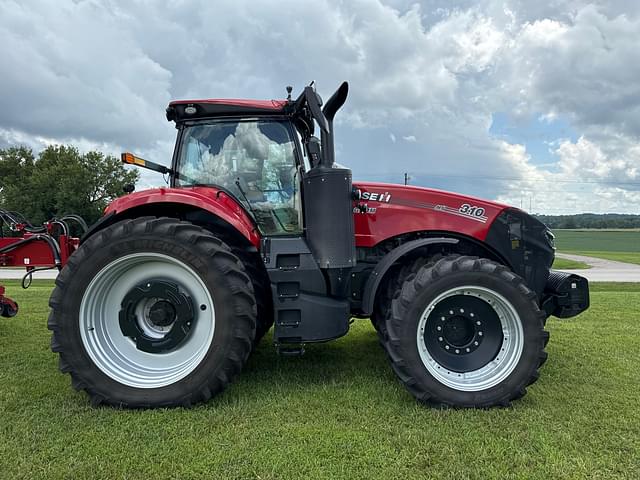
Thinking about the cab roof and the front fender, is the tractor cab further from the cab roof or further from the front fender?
the front fender

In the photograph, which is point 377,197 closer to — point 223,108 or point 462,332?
point 462,332

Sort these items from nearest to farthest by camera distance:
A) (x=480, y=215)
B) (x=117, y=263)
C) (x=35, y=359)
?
(x=117, y=263) < (x=480, y=215) < (x=35, y=359)

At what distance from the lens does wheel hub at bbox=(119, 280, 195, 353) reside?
3.14 meters

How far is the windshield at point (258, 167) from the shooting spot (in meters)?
3.48

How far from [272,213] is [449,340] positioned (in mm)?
1682

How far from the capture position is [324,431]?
262 centimetres

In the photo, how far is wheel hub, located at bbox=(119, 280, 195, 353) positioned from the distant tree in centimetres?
2982

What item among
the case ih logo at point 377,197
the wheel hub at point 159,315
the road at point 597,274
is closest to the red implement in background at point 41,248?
the wheel hub at point 159,315

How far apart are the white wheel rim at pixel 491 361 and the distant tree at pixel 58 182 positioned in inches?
1219

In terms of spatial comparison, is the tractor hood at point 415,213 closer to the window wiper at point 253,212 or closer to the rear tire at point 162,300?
the window wiper at point 253,212

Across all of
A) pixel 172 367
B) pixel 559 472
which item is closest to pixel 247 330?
pixel 172 367

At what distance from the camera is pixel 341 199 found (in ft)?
10.8

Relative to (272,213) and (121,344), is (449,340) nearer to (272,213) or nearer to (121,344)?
(272,213)

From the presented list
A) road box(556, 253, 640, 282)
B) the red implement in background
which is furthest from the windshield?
road box(556, 253, 640, 282)
